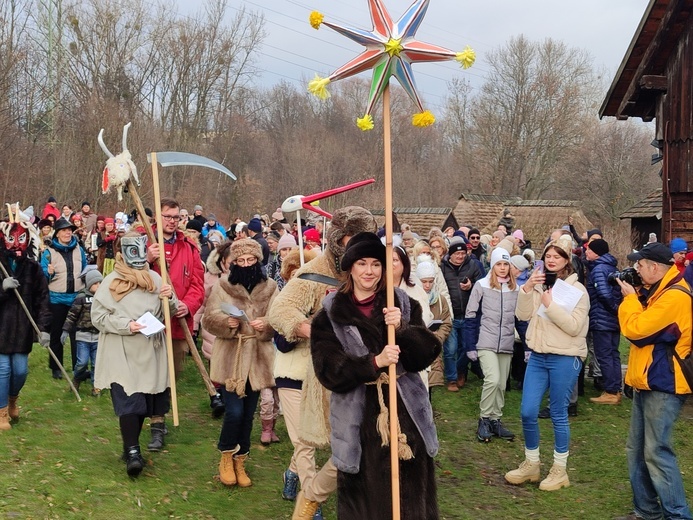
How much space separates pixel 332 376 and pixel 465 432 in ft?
15.6

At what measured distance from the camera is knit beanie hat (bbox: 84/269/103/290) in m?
9.66

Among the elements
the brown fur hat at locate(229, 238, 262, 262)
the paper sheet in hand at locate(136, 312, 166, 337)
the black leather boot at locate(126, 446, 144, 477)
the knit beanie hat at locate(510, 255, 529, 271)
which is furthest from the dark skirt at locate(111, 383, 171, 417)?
the knit beanie hat at locate(510, 255, 529, 271)

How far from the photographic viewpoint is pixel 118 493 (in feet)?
20.3

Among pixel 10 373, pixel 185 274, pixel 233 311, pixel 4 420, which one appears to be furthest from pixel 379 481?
pixel 4 420

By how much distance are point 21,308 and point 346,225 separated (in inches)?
156

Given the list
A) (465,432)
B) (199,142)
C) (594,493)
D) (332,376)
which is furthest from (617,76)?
(199,142)

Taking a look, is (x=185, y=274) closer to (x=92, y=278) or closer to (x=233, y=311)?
(x=233, y=311)

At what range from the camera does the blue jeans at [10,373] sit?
761 centimetres

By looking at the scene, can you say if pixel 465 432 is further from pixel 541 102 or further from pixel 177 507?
pixel 541 102

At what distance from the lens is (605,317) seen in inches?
398

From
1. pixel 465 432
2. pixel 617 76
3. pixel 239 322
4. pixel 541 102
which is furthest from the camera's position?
pixel 541 102

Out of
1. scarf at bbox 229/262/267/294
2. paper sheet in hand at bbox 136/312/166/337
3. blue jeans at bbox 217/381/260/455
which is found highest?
scarf at bbox 229/262/267/294

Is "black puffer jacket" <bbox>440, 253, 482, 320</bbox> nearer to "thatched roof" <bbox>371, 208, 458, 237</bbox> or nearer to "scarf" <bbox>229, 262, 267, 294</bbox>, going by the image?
"scarf" <bbox>229, 262, 267, 294</bbox>

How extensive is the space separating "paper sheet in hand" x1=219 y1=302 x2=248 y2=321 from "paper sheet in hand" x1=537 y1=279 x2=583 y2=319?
2.65 metres
